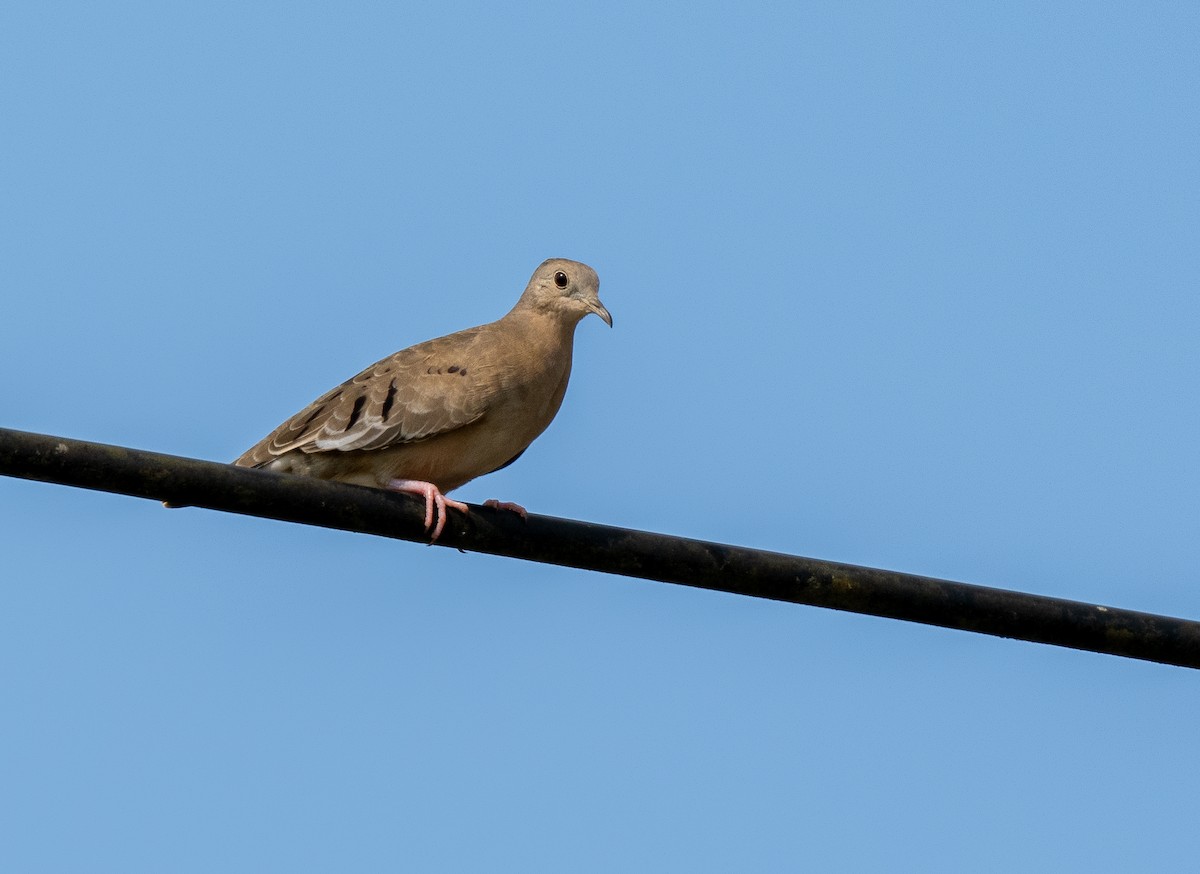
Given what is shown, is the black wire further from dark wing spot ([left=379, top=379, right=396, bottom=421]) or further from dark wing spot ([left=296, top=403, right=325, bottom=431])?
dark wing spot ([left=296, top=403, right=325, bottom=431])

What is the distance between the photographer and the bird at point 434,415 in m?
8.63

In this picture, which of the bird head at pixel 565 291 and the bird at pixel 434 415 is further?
the bird head at pixel 565 291

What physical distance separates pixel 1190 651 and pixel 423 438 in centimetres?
425

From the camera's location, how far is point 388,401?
8.76 meters

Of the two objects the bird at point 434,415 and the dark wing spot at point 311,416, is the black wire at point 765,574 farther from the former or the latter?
the dark wing spot at point 311,416

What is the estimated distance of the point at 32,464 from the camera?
486 cm

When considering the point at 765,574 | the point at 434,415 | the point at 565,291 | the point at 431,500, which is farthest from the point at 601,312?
the point at 765,574

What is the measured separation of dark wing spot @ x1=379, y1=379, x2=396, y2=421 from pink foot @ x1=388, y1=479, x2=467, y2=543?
341 millimetres

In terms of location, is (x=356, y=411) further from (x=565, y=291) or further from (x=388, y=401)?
(x=565, y=291)

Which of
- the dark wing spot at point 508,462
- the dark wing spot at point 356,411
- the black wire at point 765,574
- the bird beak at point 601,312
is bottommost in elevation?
the black wire at point 765,574

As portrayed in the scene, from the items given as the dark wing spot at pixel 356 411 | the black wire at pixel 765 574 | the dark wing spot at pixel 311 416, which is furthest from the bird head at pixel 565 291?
the black wire at pixel 765 574

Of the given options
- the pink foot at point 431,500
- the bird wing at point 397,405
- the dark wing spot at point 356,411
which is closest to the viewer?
the pink foot at point 431,500

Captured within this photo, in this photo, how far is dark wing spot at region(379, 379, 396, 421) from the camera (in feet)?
28.5

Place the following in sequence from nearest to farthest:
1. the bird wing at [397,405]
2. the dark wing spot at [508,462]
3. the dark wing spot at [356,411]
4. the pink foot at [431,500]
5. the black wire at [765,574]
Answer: the black wire at [765,574] → the pink foot at [431,500] → the bird wing at [397,405] → the dark wing spot at [356,411] → the dark wing spot at [508,462]
